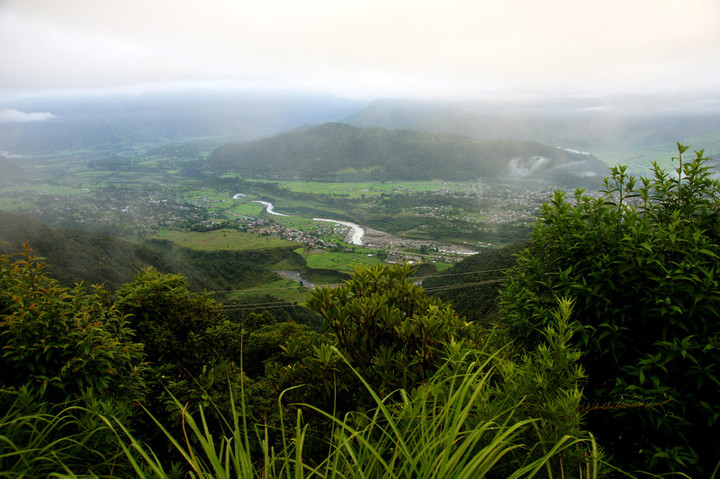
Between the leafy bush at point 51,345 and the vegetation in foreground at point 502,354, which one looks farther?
the leafy bush at point 51,345

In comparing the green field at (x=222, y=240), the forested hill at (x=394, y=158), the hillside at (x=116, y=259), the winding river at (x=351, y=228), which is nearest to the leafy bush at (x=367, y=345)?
the hillside at (x=116, y=259)

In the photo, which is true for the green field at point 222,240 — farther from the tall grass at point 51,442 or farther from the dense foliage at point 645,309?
the tall grass at point 51,442

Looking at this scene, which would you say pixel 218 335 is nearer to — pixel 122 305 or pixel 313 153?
pixel 122 305

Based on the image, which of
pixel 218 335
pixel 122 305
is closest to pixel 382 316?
pixel 218 335

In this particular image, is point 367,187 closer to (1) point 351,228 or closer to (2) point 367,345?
(1) point 351,228

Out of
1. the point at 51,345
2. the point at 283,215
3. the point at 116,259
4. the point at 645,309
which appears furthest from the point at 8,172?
the point at 645,309

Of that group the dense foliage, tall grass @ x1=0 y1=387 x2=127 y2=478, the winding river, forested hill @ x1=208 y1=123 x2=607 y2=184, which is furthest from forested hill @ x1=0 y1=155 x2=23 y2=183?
the dense foliage

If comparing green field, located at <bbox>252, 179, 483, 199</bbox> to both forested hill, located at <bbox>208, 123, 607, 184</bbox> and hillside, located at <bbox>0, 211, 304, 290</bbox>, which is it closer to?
forested hill, located at <bbox>208, 123, 607, 184</bbox>
